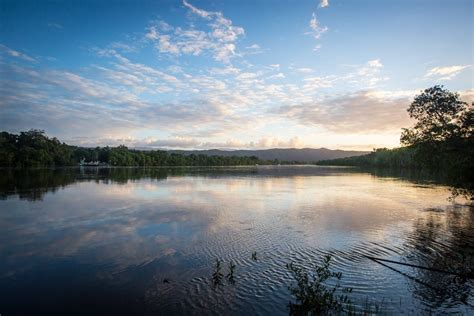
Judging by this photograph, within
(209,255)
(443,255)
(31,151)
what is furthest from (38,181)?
(31,151)

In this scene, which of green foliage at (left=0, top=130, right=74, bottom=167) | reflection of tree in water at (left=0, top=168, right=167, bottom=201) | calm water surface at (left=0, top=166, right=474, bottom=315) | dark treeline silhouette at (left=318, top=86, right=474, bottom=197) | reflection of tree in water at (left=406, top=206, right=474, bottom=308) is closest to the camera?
calm water surface at (left=0, top=166, right=474, bottom=315)

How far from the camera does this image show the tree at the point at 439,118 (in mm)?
22859

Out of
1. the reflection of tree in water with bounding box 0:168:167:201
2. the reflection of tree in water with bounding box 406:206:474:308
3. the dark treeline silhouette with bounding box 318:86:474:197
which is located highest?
the dark treeline silhouette with bounding box 318:86:474:197

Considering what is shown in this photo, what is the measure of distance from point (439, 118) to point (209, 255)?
73.4 ft

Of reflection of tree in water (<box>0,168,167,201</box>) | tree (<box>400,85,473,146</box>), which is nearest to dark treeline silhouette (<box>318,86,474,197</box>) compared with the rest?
tree (<box>400,85,473,146</box>)

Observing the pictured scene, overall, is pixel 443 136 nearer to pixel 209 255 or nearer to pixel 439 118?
pixel 439 118

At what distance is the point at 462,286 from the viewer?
12.0 metres

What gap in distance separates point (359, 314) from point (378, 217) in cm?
1950

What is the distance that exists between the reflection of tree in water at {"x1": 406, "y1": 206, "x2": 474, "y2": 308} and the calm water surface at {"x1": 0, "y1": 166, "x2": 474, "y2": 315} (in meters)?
0.06

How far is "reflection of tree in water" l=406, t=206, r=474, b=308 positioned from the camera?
11.3 m

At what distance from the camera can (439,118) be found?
24.5 metres

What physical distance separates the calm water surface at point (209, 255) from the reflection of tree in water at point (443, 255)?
0.06 metres

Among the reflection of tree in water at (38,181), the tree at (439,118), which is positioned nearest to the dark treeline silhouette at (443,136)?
the tree at (439,118)

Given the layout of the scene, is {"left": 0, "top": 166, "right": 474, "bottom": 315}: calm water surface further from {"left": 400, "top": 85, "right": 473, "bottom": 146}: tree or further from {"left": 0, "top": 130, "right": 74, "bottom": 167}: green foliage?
{"left": 0, "top": 130, "right": 74, "bottom": 167}: green foliage
